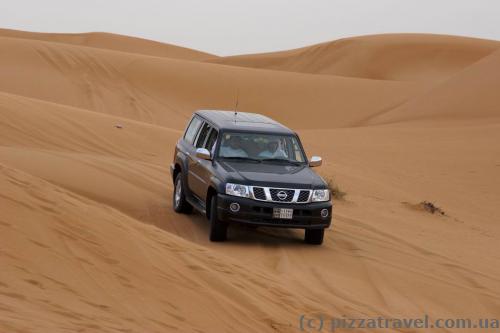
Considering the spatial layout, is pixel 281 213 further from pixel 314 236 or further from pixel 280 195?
pixel 314 236

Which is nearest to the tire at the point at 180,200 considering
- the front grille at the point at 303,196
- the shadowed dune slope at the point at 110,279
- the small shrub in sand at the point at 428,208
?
the front grille at the point at 303,196

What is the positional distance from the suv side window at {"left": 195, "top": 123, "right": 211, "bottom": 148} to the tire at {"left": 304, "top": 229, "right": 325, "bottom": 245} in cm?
228

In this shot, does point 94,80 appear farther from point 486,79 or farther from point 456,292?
point 456,292

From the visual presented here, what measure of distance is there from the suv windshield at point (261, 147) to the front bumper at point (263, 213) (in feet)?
3.82

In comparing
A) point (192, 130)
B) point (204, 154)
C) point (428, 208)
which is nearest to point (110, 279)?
point (204, 154)

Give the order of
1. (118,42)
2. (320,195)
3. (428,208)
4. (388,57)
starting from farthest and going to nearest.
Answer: (118,42) → (388,57) → (428,208) → (320,195)

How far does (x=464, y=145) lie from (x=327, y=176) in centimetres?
985

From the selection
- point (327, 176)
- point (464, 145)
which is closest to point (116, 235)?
point (327, 176)

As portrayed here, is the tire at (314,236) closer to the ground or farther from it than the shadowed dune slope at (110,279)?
closer to the ground

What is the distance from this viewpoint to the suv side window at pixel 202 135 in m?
13.6

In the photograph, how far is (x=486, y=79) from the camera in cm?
4419

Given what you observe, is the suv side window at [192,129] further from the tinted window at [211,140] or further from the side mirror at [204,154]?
the side mirror at [204,154]

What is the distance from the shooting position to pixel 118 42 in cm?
13138

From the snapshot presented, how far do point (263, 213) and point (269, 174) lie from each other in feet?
2.02
